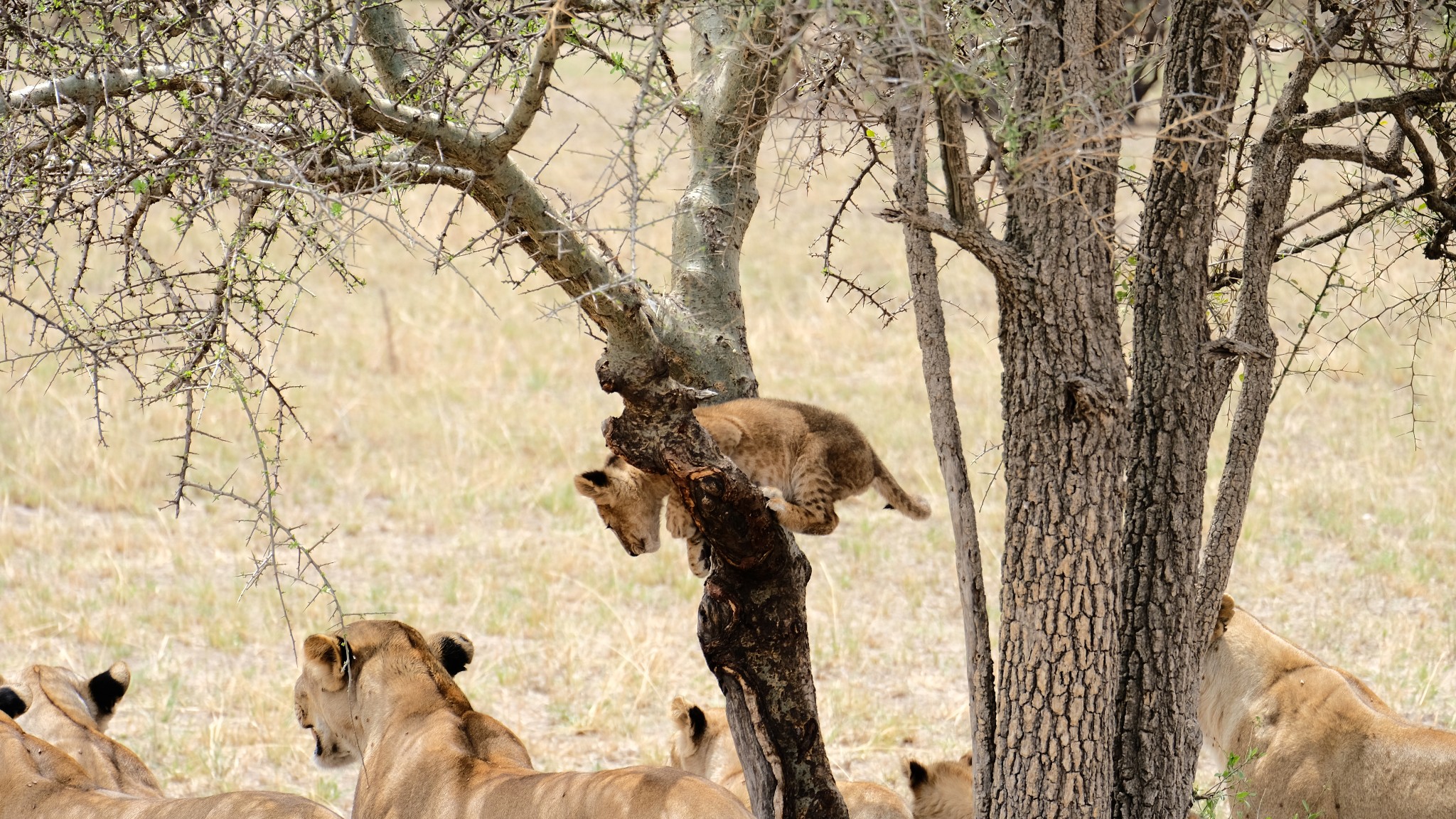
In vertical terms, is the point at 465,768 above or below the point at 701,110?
below

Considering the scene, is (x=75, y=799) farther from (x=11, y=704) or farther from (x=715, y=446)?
(x=715, y=446)

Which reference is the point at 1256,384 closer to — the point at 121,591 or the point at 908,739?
the point at 908,739

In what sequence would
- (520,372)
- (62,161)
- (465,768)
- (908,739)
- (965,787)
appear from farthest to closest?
(520,372) → (908,739) → (965,787) → (465,768) → (62,161)

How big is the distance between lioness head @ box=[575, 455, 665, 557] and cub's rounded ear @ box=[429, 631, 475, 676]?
2.64 feet

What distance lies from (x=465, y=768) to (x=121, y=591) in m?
6.13

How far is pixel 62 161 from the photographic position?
4.00 meters

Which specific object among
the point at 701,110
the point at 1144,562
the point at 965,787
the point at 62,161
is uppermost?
the point at 701,110

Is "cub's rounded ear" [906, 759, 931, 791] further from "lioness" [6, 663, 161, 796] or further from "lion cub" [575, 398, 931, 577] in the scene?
"lioness" [6, 663, 161, 796]

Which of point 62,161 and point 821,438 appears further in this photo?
point 821,438

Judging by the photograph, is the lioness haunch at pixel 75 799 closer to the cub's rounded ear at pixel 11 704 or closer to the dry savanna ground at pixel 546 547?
the cub's rounded ear at pixel 11 704

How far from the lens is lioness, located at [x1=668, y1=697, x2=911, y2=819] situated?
5.48 metres

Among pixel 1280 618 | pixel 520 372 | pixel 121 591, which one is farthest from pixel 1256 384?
pixel 520 372

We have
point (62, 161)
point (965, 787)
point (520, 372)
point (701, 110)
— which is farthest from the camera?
point (520, 372)

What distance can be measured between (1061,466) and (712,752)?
2.46m
